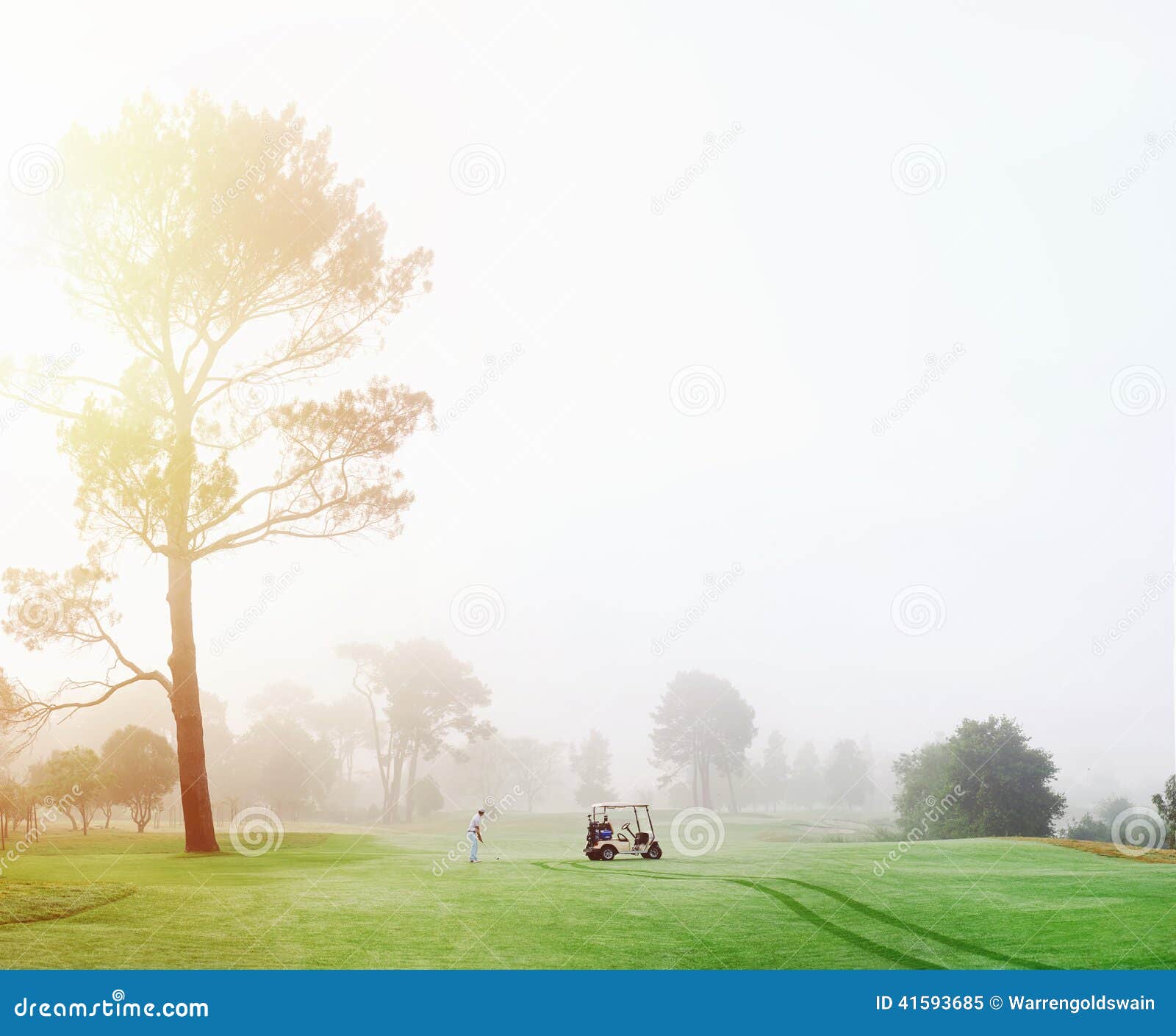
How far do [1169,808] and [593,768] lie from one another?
55.8 meters

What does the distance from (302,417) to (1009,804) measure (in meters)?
37.2

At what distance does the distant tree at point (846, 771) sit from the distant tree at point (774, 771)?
461cm

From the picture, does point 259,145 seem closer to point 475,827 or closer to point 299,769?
point 475,827

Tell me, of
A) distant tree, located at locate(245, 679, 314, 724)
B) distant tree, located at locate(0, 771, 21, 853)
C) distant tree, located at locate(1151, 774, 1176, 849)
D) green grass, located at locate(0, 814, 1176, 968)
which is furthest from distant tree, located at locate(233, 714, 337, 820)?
distant tree, located at locate(1151, 774, 1176, 849)

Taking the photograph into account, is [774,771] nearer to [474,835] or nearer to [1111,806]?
[1111,806]

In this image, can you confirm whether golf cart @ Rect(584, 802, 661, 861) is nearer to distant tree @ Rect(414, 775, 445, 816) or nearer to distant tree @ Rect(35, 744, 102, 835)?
distant tree @ Rect(35, 744, 102, 835)

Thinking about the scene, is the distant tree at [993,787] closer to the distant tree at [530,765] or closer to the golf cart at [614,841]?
the golf cart at [614,841]

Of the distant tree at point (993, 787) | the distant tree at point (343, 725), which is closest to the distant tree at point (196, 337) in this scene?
the distant tree at point (993, 787)

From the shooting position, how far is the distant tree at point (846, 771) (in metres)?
93.3

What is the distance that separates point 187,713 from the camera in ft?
63.4

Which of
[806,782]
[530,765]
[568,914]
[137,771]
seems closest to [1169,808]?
[568,914]

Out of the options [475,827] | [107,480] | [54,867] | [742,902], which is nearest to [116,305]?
[107,480]

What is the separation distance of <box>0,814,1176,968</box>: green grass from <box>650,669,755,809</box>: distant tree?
56.8 m

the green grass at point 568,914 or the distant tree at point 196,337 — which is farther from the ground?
the distant tree at point 196,337
